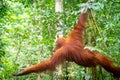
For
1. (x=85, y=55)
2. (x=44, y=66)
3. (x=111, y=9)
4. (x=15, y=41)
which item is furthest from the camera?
(x=15, y=41)

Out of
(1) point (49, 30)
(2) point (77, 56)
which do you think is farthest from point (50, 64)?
(1) point (49, 30)

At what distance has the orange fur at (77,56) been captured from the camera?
247cm

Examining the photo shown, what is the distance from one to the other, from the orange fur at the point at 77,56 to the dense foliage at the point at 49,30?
0.33 feet

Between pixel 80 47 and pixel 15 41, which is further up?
pixel 80 47

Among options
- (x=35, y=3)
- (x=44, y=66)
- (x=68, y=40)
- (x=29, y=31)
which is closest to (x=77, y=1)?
(x=68, y=40)

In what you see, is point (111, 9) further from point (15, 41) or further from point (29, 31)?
point (15, 41)

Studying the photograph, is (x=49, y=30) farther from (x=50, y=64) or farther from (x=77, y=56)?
(x=77, y=56)

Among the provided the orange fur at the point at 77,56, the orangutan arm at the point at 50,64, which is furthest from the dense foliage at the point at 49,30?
the orangutan arm at the point at 50,64

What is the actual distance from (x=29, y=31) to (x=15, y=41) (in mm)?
823

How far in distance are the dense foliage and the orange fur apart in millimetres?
102

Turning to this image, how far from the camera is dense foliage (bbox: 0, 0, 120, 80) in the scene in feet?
9.01

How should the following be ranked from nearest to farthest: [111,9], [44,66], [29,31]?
[44,66] → [111,9] → [29,31]

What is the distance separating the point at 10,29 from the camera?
20.0 feet

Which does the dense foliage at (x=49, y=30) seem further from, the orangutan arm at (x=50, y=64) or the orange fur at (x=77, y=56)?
the orangutan arm at (x=50, y=64)
